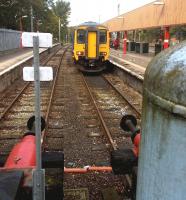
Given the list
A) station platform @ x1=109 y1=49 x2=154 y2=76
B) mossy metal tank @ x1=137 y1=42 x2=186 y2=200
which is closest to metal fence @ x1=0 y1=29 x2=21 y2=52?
station platform @ x1=109 y1=49 x2=154 y2=76

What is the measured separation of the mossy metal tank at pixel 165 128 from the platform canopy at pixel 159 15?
19784 mm

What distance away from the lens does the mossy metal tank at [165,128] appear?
2037 millimetres

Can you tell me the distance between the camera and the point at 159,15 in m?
27.5

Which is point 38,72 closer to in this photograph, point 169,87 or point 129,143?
point 169,87

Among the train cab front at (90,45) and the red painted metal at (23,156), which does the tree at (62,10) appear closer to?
the train cab front at (90,45)

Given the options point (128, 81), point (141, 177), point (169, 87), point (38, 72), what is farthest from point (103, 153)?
point (128, 81)

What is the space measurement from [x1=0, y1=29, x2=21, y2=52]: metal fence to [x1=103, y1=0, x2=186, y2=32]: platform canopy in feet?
43.4

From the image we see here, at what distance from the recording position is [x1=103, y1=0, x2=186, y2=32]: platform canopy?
22.3 m

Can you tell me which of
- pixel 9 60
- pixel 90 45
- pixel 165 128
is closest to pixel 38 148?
pixel 165 128

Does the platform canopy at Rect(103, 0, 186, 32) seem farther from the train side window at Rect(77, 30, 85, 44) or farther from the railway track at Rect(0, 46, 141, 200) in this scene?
the railway track at Rect(0, 46, 141, 200)

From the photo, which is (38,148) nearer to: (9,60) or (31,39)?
(31,39)

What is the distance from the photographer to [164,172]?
2.17 metres

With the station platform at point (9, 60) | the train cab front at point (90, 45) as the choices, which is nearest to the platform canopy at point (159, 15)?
the train cab front at point (90, 45)

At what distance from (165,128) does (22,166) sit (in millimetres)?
2775
